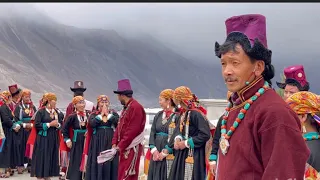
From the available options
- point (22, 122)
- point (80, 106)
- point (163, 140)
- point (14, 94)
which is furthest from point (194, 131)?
point (14, 94)

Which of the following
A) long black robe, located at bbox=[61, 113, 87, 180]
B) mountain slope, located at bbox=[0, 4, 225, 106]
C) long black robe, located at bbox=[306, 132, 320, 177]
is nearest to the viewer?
long black robe, located at bbox=[306, 132, 320, 177]

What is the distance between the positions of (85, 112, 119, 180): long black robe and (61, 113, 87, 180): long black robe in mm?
512

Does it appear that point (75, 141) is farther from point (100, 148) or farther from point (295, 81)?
point (295, 81)

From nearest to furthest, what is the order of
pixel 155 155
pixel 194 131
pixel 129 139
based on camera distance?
pixel 194 131 → pixel 155 155 → pixel 129 139

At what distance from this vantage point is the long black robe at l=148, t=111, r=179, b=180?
498 cm

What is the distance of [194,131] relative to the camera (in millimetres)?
4824

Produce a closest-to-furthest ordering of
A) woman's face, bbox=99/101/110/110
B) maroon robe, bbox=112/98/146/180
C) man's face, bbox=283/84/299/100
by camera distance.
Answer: man's face, bbox=283/84/299/100 → maroon robe, bbox=112/98/146/180 → woman's face, bbox=99/101/110/110

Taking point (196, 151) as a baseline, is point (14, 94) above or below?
above

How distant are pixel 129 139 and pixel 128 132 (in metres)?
0.11

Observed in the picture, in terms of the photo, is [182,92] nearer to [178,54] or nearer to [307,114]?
[307,114]

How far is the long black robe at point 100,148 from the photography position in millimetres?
6543

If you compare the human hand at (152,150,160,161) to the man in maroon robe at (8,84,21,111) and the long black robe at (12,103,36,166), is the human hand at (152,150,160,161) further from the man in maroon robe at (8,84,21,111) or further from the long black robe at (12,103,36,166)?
the man in maroon robe at (8,84,21,111)

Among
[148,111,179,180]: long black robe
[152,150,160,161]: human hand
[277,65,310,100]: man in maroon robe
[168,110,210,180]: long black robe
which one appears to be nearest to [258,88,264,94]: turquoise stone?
[277,65,310,100]: man in maroon robe

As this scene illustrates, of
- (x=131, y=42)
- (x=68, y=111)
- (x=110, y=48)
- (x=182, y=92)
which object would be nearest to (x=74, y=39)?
(x=110, y=48)
